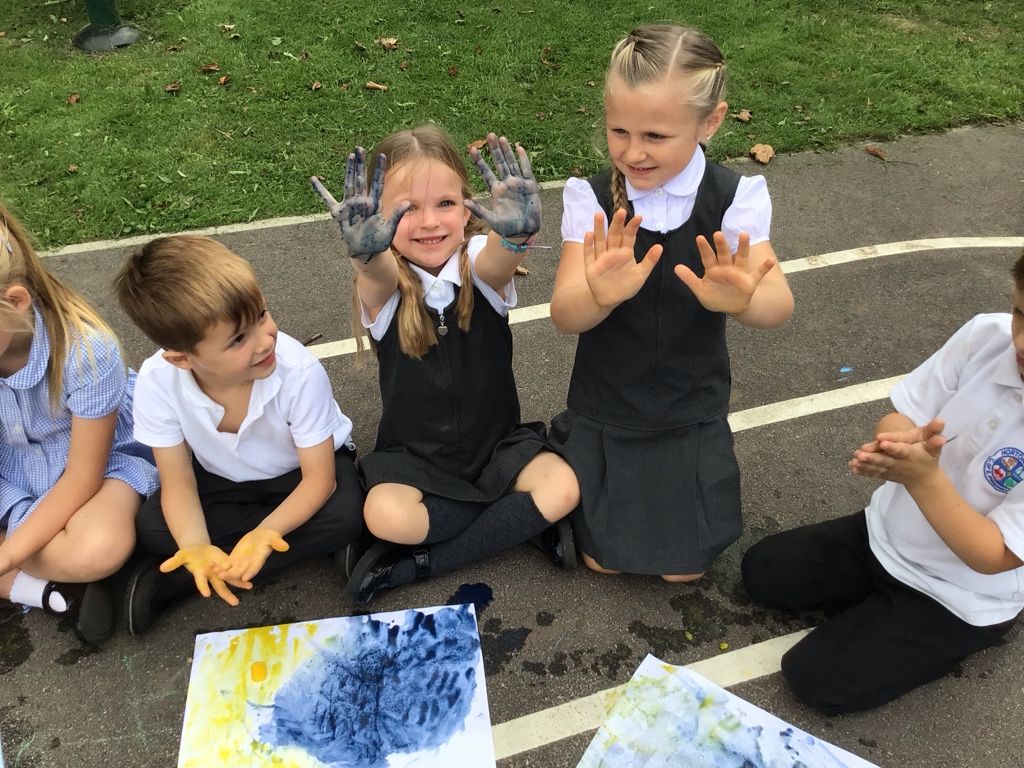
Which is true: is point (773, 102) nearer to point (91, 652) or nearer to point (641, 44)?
point (641, 44)

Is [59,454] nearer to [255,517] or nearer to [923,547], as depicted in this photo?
[255,517]

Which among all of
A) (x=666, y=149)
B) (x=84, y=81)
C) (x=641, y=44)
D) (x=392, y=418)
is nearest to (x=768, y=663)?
(x=392, y=418)

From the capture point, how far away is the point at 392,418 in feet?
6.88

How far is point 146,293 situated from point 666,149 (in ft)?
4.14

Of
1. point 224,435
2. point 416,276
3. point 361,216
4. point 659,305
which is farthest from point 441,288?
point 224,435

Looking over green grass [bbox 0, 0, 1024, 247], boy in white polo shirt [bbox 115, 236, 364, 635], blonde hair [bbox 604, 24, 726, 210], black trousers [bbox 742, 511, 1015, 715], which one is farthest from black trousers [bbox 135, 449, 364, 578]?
green grass [bbox 0, 0, 1024, 247]

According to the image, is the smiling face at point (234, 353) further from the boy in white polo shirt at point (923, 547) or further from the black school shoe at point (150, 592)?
the boy in white polo shirt at point (923, 547)

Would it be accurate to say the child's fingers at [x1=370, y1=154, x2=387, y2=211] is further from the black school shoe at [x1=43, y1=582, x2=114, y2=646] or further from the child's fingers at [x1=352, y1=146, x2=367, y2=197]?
the black school shoe at [x1=43, y1=582, x2=114, y2=646]

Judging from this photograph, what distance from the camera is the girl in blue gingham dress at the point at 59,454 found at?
1818 millimetres

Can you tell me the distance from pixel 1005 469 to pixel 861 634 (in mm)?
548

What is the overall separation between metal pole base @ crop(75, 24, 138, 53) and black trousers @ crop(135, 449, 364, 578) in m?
4.06

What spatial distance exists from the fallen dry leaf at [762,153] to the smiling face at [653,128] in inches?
96.1

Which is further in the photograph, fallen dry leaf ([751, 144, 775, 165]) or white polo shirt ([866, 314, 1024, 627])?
fallen dry leaf ([751, 144, 775, 165])

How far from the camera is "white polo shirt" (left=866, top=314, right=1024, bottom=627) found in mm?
1554
